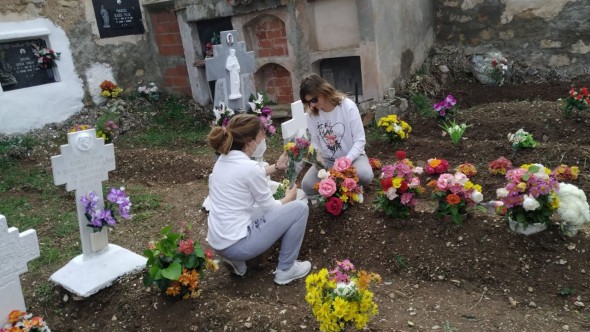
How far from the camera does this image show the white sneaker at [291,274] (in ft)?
10.1

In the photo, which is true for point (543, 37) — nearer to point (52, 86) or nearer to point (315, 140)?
point (315, 140)

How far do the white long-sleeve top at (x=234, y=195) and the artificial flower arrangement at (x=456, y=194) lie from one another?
1.10 m

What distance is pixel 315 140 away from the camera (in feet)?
13.7

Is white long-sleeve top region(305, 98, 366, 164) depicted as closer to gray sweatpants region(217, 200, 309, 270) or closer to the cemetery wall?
gray sweatpants region(217, 200, 309, 270)

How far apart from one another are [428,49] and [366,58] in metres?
1.84

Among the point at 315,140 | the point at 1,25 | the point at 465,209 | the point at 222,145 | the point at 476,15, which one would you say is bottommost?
the point at 465,209

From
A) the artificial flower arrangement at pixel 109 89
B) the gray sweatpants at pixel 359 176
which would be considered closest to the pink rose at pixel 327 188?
the gray sweatpants at pixel 359 176

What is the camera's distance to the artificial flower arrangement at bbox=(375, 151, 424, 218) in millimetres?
3246

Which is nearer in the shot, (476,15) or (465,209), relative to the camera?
(465,209)

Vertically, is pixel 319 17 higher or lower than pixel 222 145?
higher

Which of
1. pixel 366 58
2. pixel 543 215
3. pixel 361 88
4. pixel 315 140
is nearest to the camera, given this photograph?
pixel 543 215

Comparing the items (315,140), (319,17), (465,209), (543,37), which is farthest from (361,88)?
(465,209)

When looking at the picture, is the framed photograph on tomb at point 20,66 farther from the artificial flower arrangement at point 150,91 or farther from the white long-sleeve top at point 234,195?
the white long-sleeve top at point 234,195

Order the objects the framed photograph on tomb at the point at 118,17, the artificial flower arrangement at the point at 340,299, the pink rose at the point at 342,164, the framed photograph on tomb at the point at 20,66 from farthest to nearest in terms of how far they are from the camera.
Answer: the framed photograph on tomb at the point at 118,17 → the framed photograph on tomb at the point at 20,66 → the pink rose at the point at 342,164 → the artificial flower arrangement at the point at 340,299
